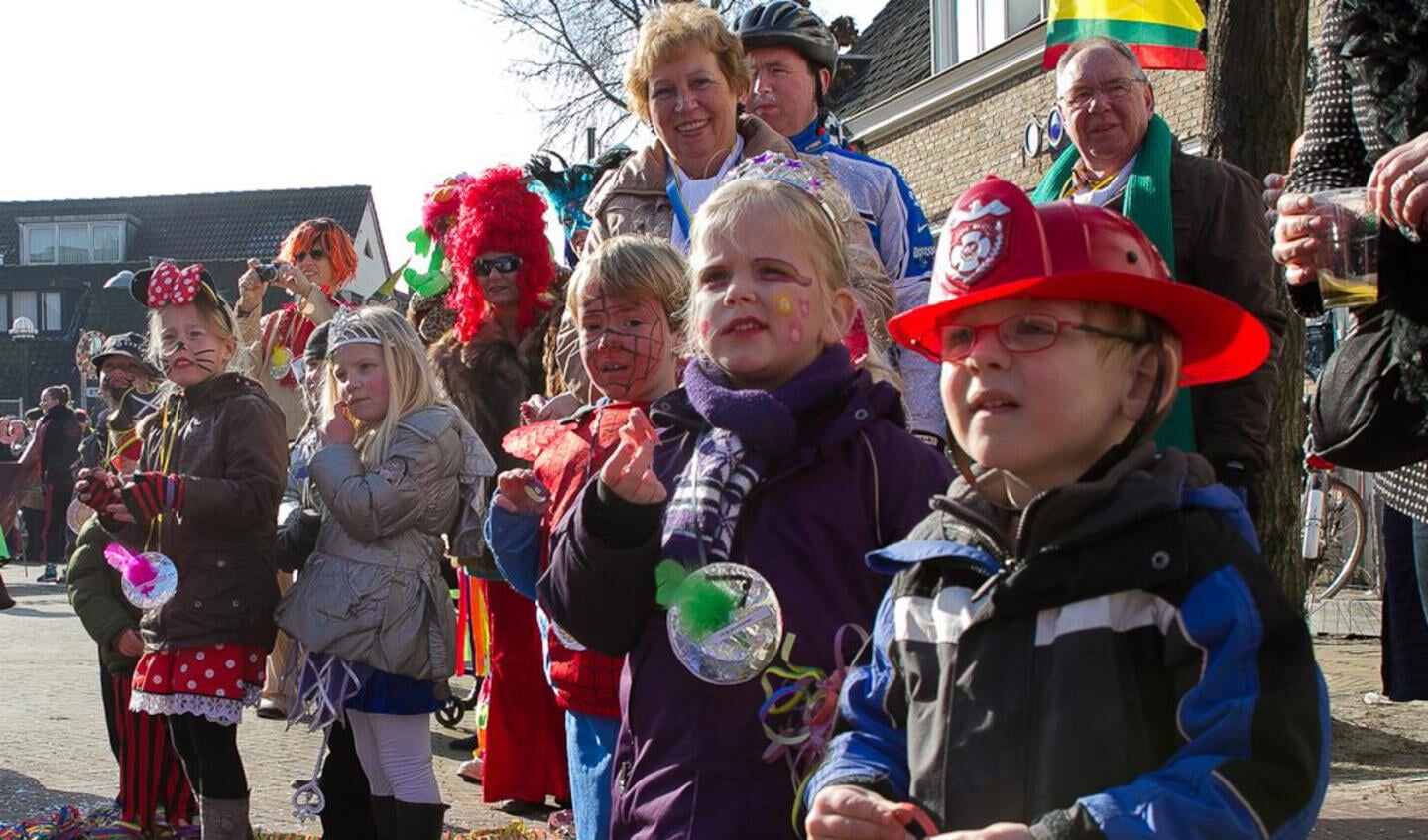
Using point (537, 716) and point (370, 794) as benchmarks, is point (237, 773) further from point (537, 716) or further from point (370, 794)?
point (537, 716)

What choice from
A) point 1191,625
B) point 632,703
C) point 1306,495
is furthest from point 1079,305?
point 1306,495

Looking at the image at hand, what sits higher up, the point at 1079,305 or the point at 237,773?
the point at 1079,305

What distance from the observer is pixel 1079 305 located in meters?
2.13

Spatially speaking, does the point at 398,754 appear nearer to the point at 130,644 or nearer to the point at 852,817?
the point at 130,644

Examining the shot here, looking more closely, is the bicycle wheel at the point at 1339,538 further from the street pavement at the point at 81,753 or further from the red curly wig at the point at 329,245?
the red curly wig at the point at 329,245

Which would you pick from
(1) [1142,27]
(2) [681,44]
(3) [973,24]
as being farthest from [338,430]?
(3) [973,24]

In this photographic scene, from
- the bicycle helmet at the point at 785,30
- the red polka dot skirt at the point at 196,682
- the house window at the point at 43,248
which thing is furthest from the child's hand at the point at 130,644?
the house window at the point at 43,248

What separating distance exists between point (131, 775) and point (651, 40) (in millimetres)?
3083

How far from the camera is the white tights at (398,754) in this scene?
487 cm

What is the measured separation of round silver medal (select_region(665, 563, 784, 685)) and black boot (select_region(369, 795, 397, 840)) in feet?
7.69

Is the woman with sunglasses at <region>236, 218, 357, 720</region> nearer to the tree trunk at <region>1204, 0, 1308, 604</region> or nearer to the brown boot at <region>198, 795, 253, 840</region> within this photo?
the brown boot at <region>198, 795, 253, 840</region>

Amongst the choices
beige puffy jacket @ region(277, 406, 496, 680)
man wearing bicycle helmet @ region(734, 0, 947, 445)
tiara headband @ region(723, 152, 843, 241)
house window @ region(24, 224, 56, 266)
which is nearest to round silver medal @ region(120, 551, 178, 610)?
beige puffy jacket @ region(277, 406, 496, 680)

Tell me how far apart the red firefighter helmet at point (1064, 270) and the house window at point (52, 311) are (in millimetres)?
54938

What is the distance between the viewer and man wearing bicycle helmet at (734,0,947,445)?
4344 millimetres
